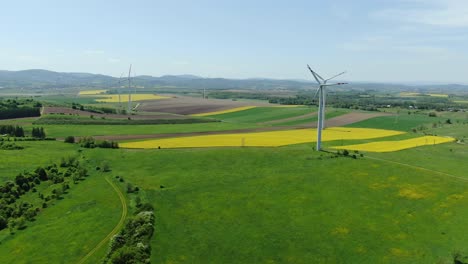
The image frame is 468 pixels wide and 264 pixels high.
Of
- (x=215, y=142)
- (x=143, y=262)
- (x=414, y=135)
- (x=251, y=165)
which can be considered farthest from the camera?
(x=414, y=135)

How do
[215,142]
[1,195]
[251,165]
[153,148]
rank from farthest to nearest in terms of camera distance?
[215,142]
[153,148]
[251,165]
[1,195]

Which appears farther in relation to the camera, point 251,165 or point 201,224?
point 251,165

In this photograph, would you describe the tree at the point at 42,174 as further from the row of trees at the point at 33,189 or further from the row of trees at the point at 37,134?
the row of trees at the point at 37,134

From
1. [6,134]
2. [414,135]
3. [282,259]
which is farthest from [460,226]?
[6,134]

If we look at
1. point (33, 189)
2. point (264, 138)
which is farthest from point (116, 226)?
point (264, 138)

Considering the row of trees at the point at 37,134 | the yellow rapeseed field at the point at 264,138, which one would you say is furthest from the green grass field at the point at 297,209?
the row of trees at the point at 37,134

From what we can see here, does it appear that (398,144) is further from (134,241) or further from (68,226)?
(68,226)

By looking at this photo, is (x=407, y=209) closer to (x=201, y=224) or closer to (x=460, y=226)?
(x=460, y=226)

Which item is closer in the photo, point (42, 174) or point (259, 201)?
point (259, 201)
